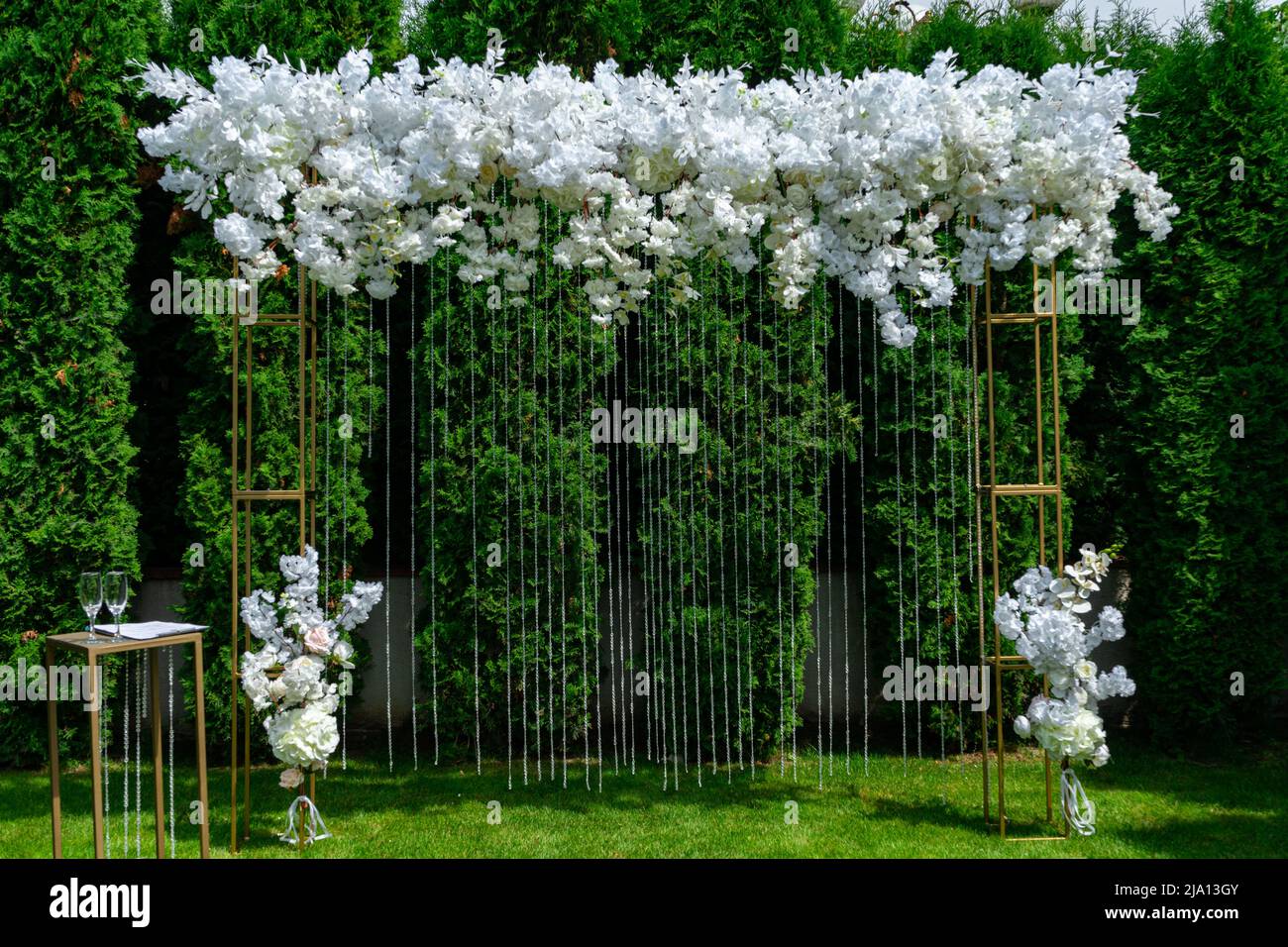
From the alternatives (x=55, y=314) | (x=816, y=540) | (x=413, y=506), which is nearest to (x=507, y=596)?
(x=413, y=506)

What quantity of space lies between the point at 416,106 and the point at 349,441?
81.9 inches

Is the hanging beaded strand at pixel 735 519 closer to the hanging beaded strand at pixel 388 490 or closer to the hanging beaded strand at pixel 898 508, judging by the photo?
the hanging beaded strand at pixel 898 508

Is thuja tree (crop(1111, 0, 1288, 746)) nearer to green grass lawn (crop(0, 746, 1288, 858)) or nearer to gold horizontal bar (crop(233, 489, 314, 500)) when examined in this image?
green grass lawn (crop(0, 746, 1288, 858))

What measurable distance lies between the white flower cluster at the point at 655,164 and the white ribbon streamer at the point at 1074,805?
2.01m

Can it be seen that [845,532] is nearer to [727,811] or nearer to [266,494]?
[727,811]

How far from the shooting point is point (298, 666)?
147 inches

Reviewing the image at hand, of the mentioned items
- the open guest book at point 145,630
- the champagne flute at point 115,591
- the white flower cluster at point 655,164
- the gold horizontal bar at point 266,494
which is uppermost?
the white flower cluster at point 655,164

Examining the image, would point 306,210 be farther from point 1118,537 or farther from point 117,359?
point 1118,537

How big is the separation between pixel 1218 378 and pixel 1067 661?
2264 millimetres

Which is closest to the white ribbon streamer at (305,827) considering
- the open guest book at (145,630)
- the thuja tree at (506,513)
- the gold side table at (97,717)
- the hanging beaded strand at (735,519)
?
the gold side table at (97,717)

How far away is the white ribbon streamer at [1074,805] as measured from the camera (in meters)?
3.99

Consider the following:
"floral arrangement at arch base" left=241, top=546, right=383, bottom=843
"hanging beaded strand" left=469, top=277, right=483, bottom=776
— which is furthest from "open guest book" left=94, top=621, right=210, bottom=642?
"hanging beaded strand" left=469, top=277, right=483, bottom=776
